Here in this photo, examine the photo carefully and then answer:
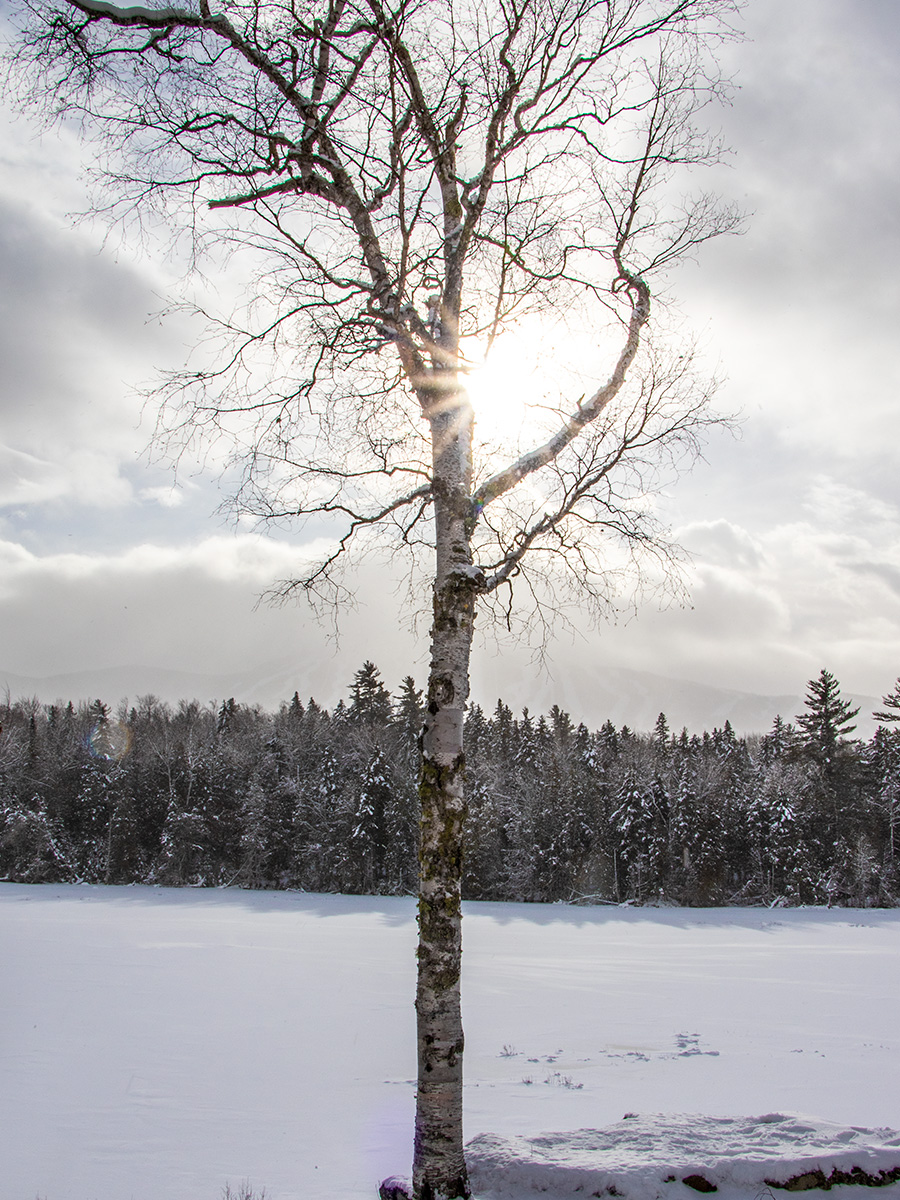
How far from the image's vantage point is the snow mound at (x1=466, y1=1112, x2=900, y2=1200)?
4965mm

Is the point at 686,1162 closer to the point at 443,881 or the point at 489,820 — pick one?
the point at 443,881

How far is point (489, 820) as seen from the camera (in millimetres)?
52312

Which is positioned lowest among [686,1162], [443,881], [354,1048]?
[354,1048]

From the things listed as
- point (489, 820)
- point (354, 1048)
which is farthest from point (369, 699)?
point (354, 1048)

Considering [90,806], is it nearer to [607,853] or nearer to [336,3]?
[607,853]

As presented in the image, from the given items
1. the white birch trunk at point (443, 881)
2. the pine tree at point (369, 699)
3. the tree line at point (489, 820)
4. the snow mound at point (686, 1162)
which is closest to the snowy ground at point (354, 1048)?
the snow mound at point (686, 1162)

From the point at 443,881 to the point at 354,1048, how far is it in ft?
39.5

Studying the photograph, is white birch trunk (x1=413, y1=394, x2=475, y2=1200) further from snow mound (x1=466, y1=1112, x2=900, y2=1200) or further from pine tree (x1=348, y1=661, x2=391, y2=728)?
pine tree (x1=348, y1=661, x2=391, y2=728)

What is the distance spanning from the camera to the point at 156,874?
190 feet

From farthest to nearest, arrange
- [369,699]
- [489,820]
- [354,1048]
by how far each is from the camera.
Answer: [369,699] < [489,820] < [354,1048]

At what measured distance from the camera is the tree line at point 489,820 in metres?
52.5

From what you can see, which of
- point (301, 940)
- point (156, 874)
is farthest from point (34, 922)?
point (156, 874)

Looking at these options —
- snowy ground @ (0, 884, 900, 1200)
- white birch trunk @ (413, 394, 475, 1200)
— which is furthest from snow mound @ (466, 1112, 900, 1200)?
white birch trunk @ (413, 394, 475, 1200)

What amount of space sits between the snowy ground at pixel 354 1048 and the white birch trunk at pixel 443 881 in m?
0.86
